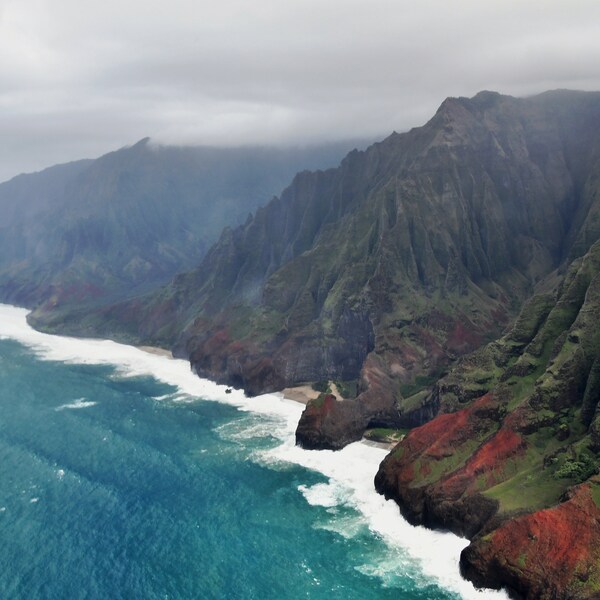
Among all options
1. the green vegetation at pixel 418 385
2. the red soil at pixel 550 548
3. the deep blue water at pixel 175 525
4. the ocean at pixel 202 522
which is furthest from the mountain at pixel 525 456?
the green vegetation at pixel 418 385

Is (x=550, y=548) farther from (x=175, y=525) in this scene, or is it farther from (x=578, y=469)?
(x=175, y=525)

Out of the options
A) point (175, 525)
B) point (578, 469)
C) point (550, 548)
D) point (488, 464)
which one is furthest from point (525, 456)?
point (175, 525)

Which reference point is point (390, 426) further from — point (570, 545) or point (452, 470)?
point (570, 545)

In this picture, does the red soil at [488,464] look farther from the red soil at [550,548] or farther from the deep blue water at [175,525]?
the deep blue water at [175,525]

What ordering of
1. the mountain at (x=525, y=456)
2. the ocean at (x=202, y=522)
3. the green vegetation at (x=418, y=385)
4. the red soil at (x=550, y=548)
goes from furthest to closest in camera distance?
the green vegetation at (x=418, y=385) < the ocean at (x=202, y=522) < the mountain at (x=525, y=456) < the red soil at (x=550, y=548)

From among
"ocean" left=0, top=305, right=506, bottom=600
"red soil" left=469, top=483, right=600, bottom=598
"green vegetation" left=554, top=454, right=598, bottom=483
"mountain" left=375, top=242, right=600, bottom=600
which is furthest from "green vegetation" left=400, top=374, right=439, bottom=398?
"red soil" left=469, top=483, right=600, bottom=598

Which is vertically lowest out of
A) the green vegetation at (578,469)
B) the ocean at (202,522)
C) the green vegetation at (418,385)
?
the green vegetation at (418,385)
